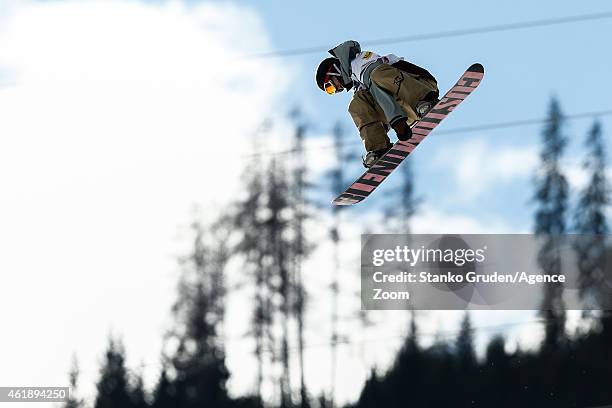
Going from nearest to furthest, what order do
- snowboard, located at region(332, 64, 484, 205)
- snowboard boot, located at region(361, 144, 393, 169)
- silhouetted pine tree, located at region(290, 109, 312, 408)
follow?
snowboard, located at region(332, 64, 484, 205) → snowboard boot, located at region(361, 144, 393, 169) → silhouetted pine tree, located at region(290, 109, 312, 408)

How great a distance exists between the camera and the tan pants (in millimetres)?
9586

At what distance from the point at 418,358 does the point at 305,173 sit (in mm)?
6971

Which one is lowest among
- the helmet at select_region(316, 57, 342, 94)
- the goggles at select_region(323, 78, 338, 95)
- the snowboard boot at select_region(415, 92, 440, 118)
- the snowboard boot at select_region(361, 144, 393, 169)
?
the snowboard boot at select_region(361, 144, 393, 169)

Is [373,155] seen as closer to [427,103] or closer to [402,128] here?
[402,128]

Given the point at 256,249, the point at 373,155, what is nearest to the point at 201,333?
the point at 256,249

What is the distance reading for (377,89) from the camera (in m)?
9.70

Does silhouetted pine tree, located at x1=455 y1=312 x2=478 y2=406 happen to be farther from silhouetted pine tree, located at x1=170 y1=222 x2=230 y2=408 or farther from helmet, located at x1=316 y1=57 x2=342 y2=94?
helmet, located at x1=316 y1=57 x2=342 y2=94

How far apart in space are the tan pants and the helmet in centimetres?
29

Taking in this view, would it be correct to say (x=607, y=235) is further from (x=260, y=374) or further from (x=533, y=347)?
(x=260, y=374)

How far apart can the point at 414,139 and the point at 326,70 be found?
1.04 meters

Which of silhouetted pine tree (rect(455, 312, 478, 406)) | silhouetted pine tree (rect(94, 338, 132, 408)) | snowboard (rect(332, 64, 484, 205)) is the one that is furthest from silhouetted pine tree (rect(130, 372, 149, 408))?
snowboard (rect(332, 64, 484, 205))

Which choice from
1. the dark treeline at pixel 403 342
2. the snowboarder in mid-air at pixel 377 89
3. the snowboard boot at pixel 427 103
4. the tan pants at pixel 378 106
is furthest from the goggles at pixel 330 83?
the dark treeline at pixel 403 342

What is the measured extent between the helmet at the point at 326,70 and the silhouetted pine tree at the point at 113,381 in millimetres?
28499

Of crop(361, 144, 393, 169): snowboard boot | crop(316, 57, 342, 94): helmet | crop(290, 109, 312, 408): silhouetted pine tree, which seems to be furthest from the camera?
crop(290, 109, 312, 408): silhouetted pine tree
